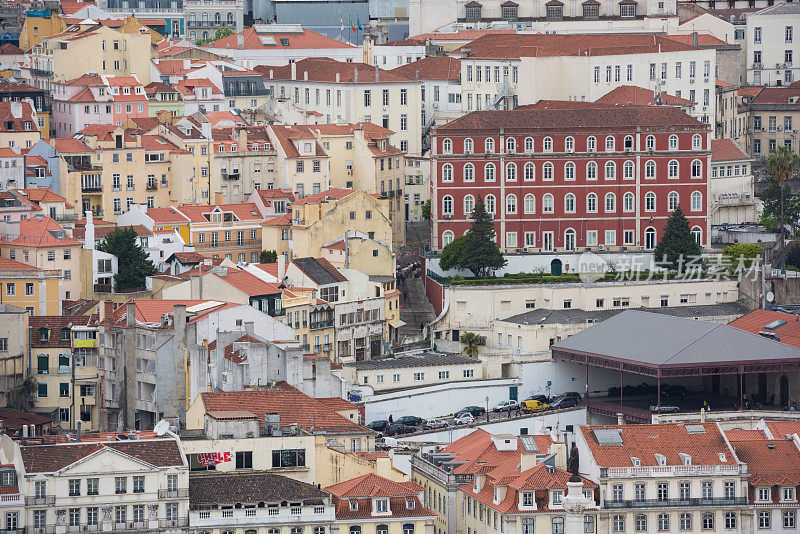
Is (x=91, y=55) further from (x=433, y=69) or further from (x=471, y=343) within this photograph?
(x=471, y=343)

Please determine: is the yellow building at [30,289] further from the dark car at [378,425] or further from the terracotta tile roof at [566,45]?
the terracotta tile roof at [566,45]

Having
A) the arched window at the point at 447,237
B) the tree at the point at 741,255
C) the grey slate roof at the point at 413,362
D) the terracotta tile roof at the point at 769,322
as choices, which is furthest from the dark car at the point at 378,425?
the tree at the point at 741,255

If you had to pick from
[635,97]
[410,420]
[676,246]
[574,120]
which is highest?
[635,97]

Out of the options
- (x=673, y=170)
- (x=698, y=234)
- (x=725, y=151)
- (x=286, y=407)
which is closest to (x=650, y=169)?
(x=673, y=170)

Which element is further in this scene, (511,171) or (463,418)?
(511,171)

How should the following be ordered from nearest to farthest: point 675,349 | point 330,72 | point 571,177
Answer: point 675,349 < point 571,177 < point 330,72

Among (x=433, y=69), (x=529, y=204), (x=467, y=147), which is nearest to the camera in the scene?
(x=467, y=147)
